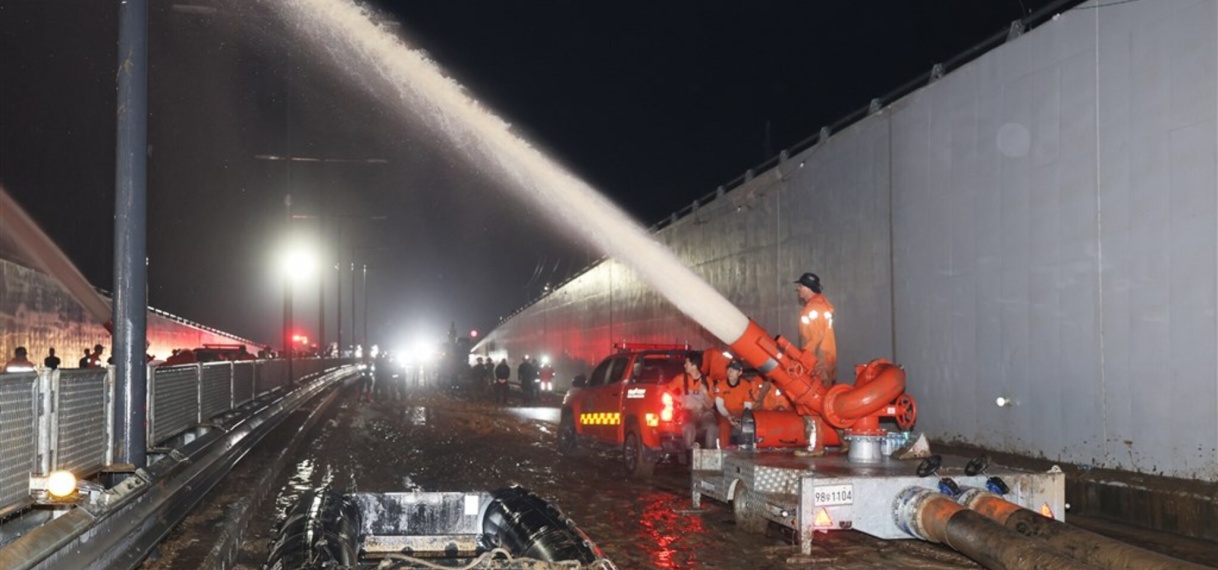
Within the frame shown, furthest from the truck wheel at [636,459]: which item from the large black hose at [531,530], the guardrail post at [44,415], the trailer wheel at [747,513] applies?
the guardrail post at [44,415]

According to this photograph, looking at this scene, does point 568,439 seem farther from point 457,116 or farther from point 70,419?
point 70,419

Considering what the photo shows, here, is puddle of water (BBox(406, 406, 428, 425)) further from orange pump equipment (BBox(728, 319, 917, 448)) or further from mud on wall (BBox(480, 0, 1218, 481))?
orange pump equipment (BBox(728, 319, 917, 448))

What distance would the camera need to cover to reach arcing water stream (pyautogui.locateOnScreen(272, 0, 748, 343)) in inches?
500

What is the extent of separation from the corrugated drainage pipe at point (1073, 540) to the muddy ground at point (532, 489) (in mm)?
1541

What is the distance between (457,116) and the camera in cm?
1442

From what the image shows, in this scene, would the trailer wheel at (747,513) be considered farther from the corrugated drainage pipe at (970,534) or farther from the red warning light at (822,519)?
the corrugated drainage pipe at (970,534)

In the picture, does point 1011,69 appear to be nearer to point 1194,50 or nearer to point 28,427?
point 1194,50

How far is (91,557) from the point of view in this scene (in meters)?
6.39

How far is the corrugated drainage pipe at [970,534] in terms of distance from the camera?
592 centimetres

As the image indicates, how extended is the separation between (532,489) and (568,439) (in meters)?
4.46

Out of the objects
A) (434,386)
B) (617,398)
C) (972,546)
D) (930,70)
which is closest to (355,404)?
(434,386)

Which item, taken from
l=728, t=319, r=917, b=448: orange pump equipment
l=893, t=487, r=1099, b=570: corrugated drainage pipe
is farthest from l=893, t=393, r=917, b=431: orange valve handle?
l=893, t=487, r=1099, b=570: corrugated drainage pipe

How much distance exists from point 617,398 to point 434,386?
35246mm

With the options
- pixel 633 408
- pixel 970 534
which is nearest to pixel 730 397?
pixel 633 408
